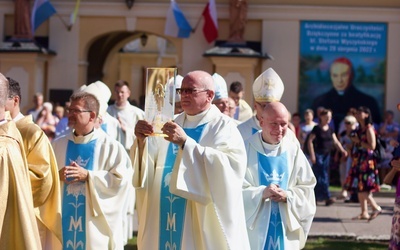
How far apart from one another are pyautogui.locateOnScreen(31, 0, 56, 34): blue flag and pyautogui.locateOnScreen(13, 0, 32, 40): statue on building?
29 cm

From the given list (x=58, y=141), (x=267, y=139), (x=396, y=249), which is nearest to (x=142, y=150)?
(x=267, y=139)

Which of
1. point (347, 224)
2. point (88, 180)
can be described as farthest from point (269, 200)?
point (347, 224)

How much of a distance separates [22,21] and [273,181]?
15.8 metres

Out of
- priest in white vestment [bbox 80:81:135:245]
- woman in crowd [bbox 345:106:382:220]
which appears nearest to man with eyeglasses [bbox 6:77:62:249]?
priest in white vestment [bbox 80:81:135:245]

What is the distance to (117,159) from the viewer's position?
28.1 feet

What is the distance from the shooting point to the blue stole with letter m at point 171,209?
23.2 feet

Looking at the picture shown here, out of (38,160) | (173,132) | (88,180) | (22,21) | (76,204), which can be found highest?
(22,21)

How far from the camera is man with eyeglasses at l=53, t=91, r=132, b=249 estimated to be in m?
8.48

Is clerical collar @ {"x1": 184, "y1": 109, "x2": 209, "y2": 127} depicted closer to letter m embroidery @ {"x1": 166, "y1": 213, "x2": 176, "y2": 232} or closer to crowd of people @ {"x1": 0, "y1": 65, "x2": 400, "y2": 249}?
crowd of people @ {"x1": 0, "y1": 65, "x2": 400, "y2": 249}

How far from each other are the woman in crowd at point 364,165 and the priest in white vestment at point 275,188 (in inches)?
239

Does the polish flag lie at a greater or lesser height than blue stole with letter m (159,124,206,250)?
greater

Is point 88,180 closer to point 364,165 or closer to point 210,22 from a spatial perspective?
point 364,165

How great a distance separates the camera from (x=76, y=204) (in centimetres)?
853

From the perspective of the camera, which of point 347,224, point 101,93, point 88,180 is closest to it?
point 88,180
